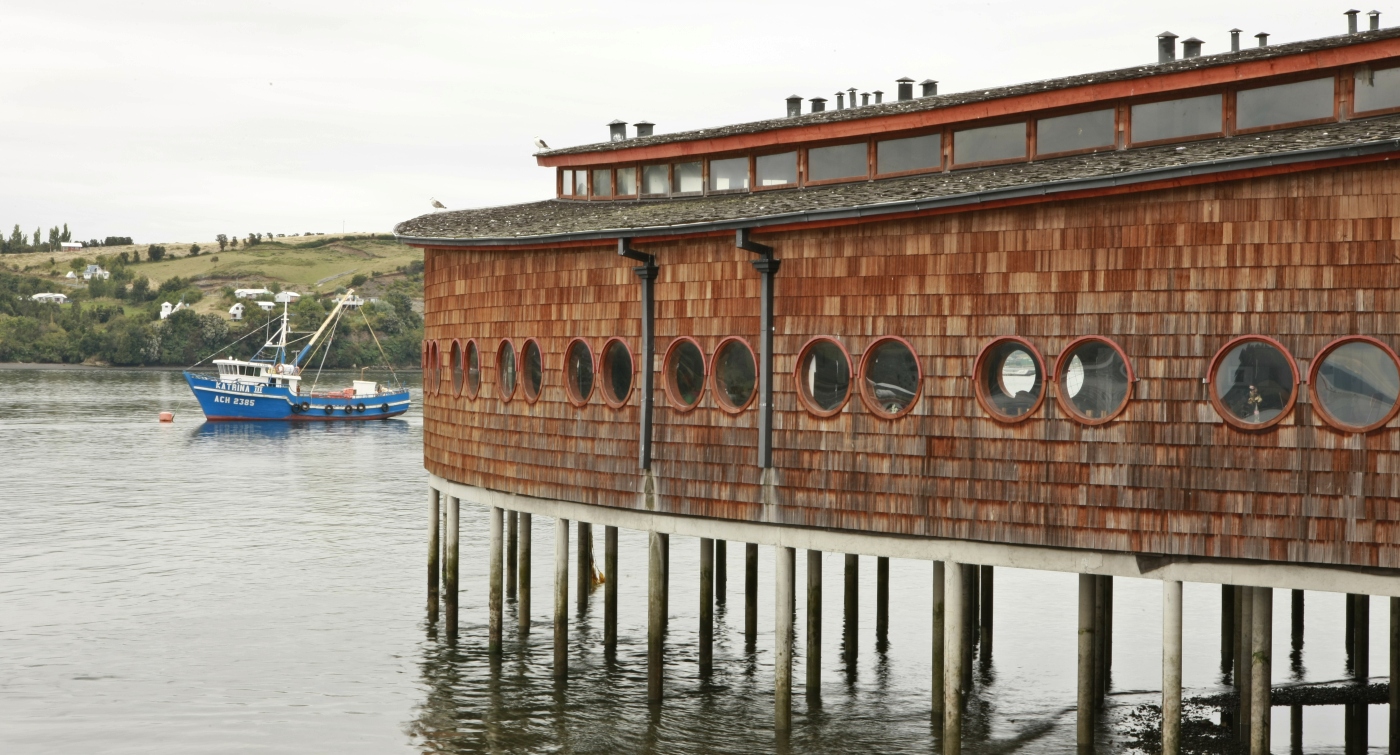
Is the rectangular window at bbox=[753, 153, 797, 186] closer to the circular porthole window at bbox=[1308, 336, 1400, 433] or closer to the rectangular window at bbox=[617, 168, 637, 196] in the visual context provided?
the rectangular window at bbox=[617, 168, 637, 196]

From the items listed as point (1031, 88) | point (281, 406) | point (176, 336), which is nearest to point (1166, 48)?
point (1031, 88)

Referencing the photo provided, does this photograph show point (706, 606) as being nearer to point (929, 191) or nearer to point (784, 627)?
point (784, 627)

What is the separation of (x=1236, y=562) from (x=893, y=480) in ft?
14.4

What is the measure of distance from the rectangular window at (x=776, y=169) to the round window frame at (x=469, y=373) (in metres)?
5.78

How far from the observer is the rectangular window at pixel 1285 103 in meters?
17.4

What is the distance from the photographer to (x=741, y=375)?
66.7 feet

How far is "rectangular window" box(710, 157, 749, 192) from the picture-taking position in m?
24.4

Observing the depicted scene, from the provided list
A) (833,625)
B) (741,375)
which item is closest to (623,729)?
(741,375)

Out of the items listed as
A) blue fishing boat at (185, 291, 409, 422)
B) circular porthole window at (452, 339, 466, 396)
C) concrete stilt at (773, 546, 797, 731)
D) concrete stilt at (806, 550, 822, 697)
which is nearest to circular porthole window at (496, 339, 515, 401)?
circular porthole window at (452, 339, 466, 396)

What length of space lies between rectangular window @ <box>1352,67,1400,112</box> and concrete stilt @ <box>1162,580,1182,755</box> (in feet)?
20.2

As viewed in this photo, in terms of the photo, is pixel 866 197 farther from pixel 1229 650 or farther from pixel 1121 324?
pixel 1229 650

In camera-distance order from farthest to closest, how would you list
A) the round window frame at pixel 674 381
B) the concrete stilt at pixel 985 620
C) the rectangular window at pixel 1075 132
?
the concrete stilt at pixel 985 620 < the round window frame at pixel 674 381 < the rectangular window at pixel 1075 132

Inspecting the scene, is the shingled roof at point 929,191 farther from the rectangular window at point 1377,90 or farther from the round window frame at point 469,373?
the round window frame at point 469,373

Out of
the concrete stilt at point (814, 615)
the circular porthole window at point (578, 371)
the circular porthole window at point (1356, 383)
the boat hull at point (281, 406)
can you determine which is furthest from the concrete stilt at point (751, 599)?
the boat hull at point (281, 406)
